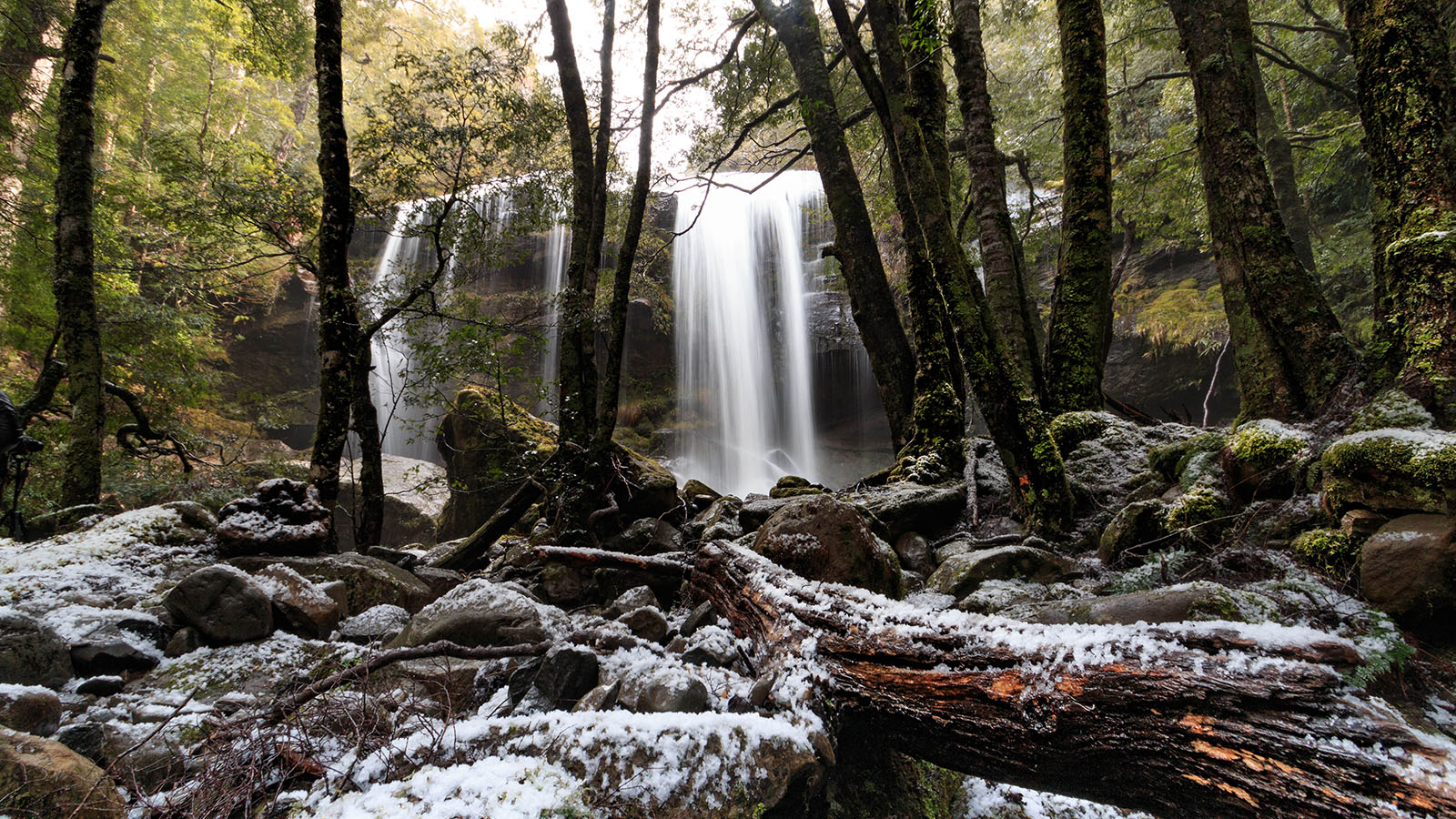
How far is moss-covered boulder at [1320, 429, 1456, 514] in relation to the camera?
7.16 feet

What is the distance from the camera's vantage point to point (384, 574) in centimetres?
403

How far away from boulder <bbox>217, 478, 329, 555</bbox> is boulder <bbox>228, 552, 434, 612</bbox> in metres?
0.14

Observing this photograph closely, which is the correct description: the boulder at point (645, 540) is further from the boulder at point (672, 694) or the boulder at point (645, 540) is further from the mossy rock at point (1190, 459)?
the mossy rock at point (1190, 459)

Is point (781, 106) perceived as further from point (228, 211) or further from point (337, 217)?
point (228, 211)

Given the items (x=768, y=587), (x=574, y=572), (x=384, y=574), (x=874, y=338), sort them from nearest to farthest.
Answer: (x=768, y=587) < (x=384, y=574) < (x=574, y=572) < (x=874, y=338)

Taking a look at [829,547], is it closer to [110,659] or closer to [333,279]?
[110,659]

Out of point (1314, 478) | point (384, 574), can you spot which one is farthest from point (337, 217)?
point (1314, 478)

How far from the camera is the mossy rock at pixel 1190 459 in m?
3.73

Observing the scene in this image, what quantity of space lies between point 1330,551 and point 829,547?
7.41 ft

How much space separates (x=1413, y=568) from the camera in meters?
2.02

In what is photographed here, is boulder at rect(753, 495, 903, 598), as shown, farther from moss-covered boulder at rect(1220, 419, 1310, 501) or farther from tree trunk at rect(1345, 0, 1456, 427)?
tree trunk at rect(1345, 0, 1456, 427)

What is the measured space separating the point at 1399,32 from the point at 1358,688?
14.2ft

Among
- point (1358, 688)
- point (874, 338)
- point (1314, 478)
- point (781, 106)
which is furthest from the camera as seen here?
point (781, 106)

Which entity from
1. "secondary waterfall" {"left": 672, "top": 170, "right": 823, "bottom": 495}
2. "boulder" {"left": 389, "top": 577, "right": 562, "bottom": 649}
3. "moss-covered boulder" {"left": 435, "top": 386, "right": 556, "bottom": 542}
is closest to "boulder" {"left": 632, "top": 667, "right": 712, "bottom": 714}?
"boulder" {"left": 389, "top": 577, "right": 562, "bottom": 649}
